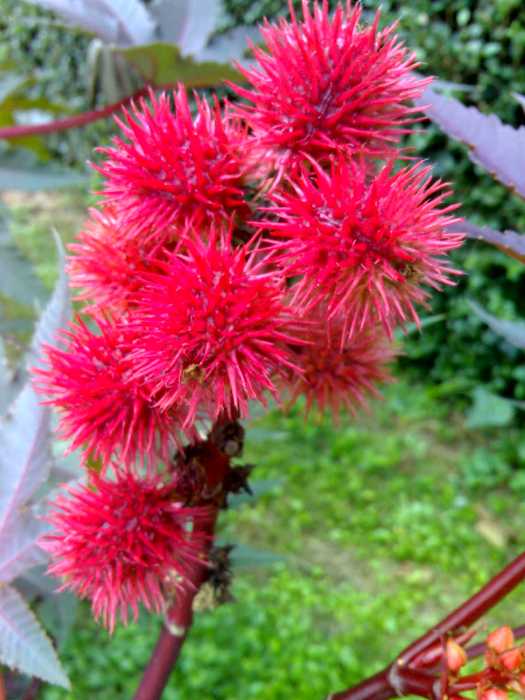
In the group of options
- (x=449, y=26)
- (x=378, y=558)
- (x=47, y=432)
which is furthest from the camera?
(x=449, y=26)

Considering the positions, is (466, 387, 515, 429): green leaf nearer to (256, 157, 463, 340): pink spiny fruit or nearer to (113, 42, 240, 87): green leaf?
(113, 42, 240, 87): green leaf

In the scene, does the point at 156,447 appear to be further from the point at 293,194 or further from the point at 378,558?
the point at 378,558

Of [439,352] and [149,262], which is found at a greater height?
[149,262]

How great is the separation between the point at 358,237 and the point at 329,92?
121 mm

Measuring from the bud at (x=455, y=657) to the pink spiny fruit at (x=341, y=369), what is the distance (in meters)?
0.23

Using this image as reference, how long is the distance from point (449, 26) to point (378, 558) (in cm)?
169

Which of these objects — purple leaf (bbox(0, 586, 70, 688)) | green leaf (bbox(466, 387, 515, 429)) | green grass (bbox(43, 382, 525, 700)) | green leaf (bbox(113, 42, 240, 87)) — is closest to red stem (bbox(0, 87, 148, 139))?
green leaf (bbox(113, 42, 240, 87))

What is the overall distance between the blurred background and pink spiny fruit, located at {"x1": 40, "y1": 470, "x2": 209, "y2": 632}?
0.44 meters

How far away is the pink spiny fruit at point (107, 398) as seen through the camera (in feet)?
1.72

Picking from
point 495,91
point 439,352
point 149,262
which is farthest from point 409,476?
point 149,262

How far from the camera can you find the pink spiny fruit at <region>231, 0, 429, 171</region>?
0.52 m

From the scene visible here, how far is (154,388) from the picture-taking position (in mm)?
493

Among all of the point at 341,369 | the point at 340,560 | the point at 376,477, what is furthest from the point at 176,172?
the point at 376,477

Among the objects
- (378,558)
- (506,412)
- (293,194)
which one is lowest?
(378,558)
